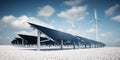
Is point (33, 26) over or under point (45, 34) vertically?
over

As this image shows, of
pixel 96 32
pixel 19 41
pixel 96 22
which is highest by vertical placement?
pixel 96 22

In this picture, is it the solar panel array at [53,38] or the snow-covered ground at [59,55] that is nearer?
the snow-covered ground at [59,55]

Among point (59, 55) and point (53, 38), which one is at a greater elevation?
point (53, 38)

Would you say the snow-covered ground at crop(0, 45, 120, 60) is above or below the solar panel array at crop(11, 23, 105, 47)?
below

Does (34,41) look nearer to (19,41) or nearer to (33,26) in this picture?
(33,26)

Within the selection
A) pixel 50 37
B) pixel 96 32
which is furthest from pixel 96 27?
pixel 50 37

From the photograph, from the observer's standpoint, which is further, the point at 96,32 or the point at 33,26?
the point at 96,32

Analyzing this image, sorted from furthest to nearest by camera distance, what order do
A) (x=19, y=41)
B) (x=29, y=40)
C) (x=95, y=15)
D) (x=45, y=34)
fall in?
(x=19, y=41)
(x=95, y=15)
(x=29, y=40)
(x=45, y=34)

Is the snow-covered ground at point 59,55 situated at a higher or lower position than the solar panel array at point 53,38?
lower

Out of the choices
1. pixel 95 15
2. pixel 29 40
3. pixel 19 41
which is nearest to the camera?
pixel 29 40

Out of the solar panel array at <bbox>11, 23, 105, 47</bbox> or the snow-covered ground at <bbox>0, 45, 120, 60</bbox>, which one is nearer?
→ the snow-covered ground at <bbox>0, 45, 120, 60</bbox>

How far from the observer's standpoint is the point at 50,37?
2750cm

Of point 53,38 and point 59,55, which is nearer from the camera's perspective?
point 59,55

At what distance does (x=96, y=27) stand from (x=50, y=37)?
38.5m
